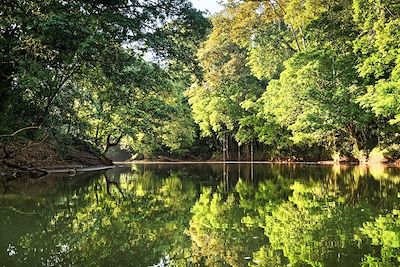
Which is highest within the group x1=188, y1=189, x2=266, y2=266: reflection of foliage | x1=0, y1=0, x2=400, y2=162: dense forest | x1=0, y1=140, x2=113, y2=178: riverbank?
x1=0, y1=0, x2=400, y2=162: dense forest

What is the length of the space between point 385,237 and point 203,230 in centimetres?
206

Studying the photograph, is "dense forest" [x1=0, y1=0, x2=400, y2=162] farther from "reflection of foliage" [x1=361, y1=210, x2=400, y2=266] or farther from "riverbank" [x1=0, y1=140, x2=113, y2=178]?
"reflection of foliage" [x1=361, y1=210, x2=400, y2=266]

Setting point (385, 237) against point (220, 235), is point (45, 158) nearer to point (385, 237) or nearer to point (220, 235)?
point (220, 235)

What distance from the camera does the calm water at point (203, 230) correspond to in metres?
3.95

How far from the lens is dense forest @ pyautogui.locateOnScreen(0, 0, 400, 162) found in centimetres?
870

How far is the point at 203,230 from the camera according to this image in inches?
210

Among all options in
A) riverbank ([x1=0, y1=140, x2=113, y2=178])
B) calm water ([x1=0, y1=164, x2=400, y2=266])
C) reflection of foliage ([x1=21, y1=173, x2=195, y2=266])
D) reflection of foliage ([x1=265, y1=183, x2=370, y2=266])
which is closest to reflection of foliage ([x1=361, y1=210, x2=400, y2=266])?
calm water ([x1=0, y1=164, x2=400, y2=266])

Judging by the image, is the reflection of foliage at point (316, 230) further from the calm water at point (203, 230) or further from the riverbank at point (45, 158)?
the riverbank at point (45, 158)

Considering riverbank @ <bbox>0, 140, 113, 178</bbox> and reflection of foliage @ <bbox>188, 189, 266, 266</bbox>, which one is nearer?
reflection of foliage @ <bbox>188, 189, 266, 266</bbox>

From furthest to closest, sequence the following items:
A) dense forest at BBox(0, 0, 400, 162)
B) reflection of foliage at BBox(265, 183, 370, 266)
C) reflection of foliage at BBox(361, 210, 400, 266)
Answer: dense forest at BBox(0, 0, 400, 162), reflection of foliage at BBox(265, 183, 370, 266), reflection of foliage at BBox(361, 210, 400, 266)

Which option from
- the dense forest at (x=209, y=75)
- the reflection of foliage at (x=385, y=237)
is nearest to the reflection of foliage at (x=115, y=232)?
the reflection of foliage at (x=385, y=237)

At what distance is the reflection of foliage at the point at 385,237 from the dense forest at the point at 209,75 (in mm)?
5432

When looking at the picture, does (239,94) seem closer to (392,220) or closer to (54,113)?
(54,113)

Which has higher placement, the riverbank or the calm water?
the riverbank
